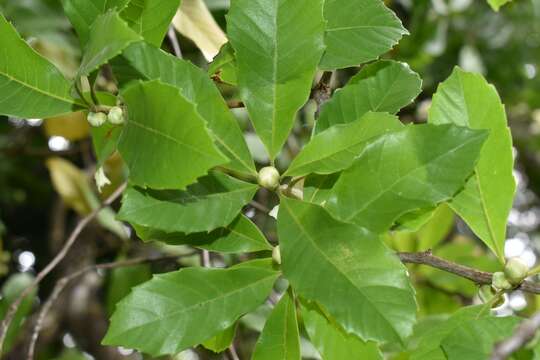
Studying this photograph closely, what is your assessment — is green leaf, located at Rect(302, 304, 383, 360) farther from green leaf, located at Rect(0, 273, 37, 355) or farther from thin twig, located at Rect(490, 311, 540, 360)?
green leaf, located at Rect(0, 273, 37, 355)

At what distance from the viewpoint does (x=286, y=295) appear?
784mm

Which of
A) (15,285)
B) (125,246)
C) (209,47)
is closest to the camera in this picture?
(209,47)

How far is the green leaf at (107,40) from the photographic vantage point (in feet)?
1.97

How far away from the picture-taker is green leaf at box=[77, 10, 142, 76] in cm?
60

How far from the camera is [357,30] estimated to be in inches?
31.7

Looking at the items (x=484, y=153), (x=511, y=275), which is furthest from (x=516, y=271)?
(x=484, y=153)

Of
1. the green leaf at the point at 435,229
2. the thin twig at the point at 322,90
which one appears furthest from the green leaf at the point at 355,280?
the green leaf at the point at 435,229

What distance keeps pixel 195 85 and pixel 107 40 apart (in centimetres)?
11

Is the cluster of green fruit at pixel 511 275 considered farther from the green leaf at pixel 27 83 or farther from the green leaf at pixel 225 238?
the green leaf at pixel 27 83

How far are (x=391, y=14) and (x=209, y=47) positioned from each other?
0.34 metres

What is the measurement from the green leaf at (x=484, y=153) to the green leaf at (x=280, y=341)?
215mm

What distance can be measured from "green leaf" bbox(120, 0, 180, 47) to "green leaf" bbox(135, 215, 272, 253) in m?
0.20

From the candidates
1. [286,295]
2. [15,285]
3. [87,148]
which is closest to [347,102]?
[286,295]

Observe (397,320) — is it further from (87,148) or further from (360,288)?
(87,148)
